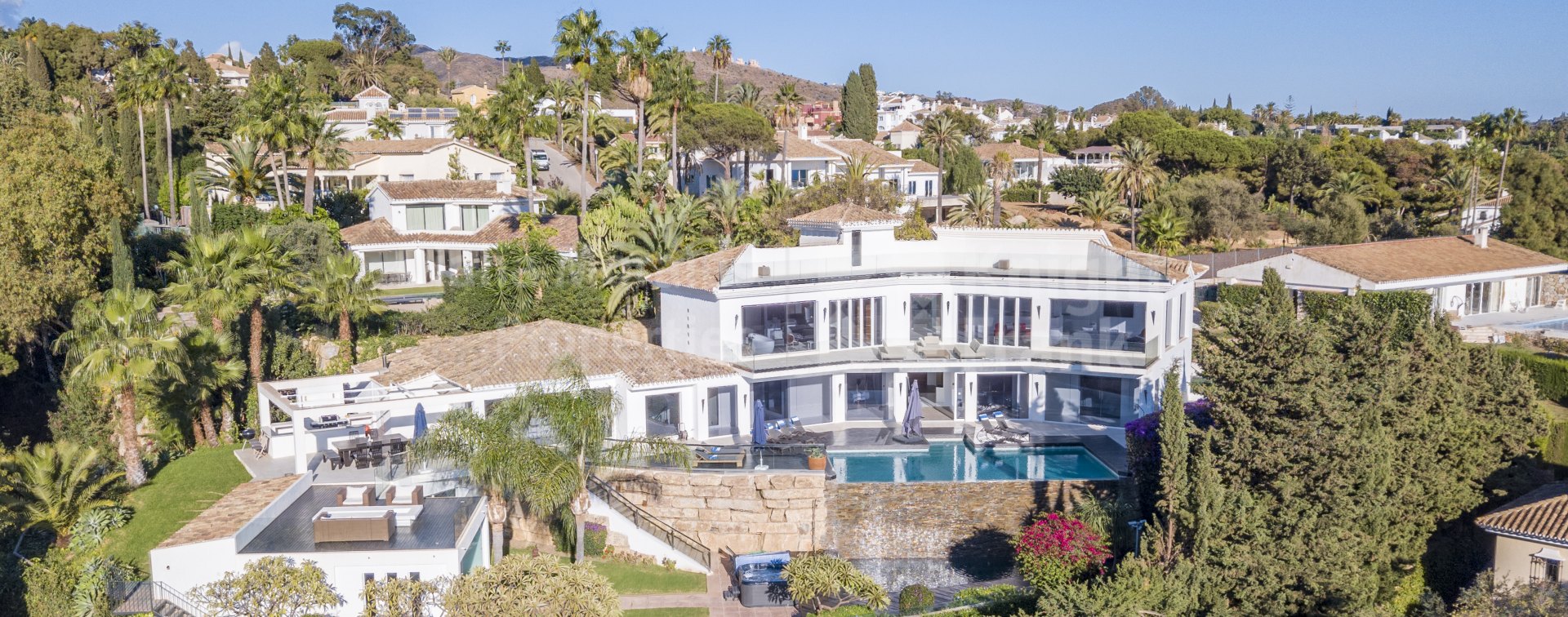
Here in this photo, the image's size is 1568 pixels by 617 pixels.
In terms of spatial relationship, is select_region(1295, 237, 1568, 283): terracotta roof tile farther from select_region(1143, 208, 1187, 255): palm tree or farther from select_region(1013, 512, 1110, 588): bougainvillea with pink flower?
select_region(1013, 512, 1110, 588): bougainvillea with pink flower

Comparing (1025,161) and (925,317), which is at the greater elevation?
(1025,161)

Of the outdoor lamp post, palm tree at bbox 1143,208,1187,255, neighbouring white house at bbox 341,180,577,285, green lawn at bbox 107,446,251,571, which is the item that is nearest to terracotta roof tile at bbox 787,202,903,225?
the outdoor lamp post

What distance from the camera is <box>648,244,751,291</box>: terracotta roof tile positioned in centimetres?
3378

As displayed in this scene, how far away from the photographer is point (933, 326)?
35375 millimetres

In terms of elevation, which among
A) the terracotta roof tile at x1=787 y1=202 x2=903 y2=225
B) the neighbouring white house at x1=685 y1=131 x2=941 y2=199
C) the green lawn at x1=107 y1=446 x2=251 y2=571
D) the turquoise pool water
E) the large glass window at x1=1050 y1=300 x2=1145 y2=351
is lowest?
the green lawn at x1=107 y1=446 x2=251 y2=571

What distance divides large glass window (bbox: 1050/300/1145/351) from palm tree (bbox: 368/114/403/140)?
62.7m

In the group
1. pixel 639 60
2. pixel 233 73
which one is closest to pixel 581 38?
pixel 639 60

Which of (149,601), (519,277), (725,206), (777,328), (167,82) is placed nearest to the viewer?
(149,601)

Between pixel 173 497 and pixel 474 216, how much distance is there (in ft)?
92.8

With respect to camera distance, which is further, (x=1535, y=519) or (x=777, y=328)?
(x=777, y=328)

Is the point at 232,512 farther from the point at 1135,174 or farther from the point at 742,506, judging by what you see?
the point at 1135,174

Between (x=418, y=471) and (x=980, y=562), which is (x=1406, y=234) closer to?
(x=980, y=562)

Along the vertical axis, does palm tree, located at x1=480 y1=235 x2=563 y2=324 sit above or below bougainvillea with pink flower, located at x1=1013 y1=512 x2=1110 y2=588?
above

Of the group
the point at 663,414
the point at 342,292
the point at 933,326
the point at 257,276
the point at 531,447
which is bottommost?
the point at 663,414
